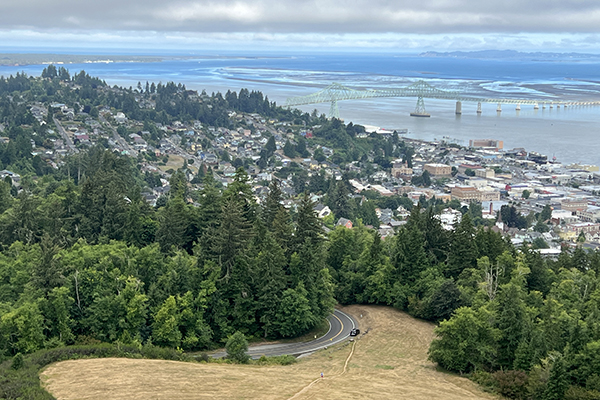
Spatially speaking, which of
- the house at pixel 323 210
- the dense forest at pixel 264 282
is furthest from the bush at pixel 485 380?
the house at pixel 323 210

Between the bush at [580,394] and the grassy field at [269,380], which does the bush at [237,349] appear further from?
the bush at [580,394]

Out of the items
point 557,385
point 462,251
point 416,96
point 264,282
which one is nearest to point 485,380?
point 557,385

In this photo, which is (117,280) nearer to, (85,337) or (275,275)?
(85,337)

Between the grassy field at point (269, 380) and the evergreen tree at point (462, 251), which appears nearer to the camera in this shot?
the grassy field at point (269, 380)

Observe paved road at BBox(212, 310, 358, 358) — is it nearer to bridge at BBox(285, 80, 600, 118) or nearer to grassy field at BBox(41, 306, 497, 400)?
grassy field at BBox(41, 306, 497, 400)

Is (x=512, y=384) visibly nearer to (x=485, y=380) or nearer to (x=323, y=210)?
(x=485, y=380)

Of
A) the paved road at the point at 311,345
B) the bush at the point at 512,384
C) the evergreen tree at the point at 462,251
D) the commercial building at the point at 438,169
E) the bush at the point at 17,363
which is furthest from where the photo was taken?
the commercial building at the point at 438,169

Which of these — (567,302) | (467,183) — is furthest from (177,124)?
(567,302)
